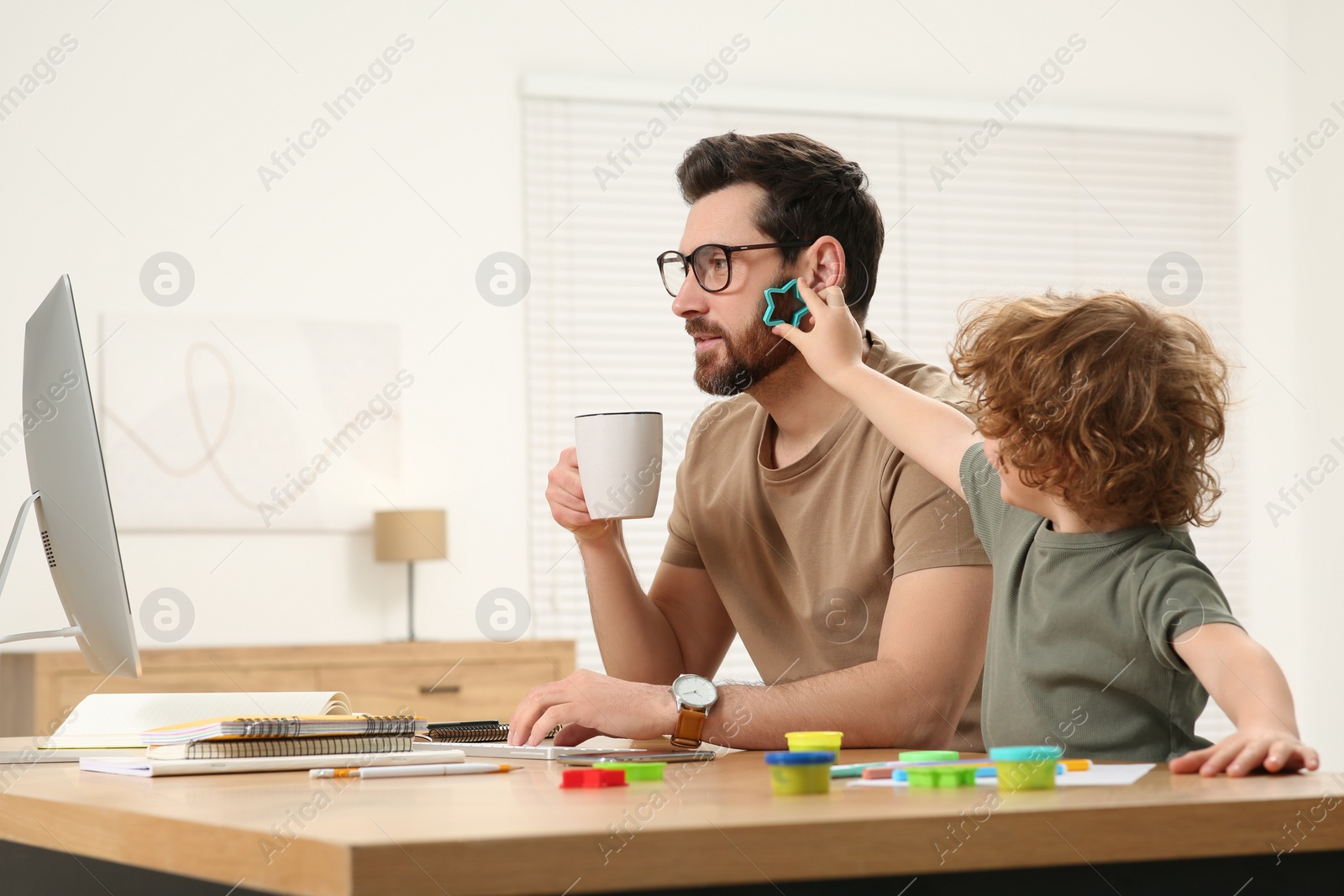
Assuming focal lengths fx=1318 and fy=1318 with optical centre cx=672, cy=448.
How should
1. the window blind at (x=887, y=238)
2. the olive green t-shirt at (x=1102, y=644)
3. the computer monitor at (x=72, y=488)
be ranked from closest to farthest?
the olive green t-shirt at (x=1102, y=644)
the computer monitor at (x=72, y=488)
the window blind at (x=887, y=238)

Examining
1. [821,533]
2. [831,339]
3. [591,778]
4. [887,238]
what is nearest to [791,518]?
[821,533]

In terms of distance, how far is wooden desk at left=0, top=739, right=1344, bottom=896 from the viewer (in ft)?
1.96

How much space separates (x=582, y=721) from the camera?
1.22 meters

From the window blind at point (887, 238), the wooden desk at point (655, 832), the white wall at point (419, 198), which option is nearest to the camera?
the wooden desk at point (655, 832)

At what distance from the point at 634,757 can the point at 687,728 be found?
0.16 metres

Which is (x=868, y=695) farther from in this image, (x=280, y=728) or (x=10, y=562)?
(x=10, y=562)

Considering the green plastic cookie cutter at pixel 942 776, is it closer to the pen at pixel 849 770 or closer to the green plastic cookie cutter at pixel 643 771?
the pen at pixel 849 770

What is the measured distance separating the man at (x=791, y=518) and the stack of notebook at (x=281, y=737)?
377 millimetres

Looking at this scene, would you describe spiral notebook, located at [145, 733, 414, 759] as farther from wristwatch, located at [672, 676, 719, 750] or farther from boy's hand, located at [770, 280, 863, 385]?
boy's hand, located at [770, 280, 863, 385]

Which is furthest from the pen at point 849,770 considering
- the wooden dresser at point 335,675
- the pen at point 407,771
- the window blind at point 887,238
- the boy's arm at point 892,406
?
the window blind at point 887,238

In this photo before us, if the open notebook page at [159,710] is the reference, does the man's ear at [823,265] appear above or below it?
above

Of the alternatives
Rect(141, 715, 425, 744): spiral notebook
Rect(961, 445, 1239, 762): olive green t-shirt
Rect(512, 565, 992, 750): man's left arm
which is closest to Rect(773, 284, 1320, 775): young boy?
Rect(961, 445, 1239, 762): olive green t-shirt

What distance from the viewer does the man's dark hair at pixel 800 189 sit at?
185cm

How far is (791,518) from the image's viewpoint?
5.76ft
